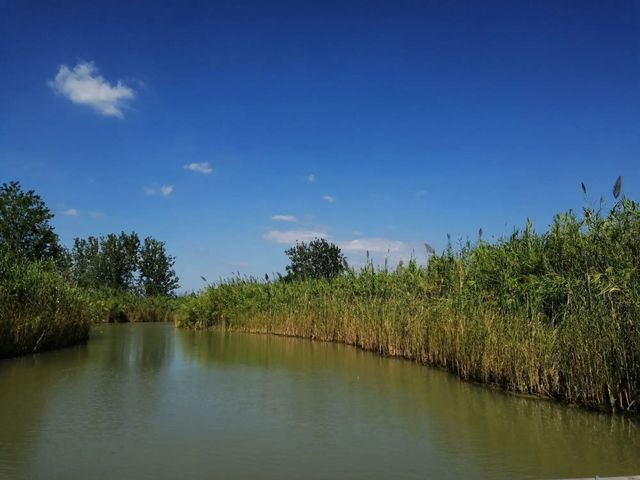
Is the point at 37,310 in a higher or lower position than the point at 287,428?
higher

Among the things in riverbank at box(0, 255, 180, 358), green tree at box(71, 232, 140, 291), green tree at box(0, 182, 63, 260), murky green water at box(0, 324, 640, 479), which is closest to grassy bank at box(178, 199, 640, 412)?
murky green water at box(0, 324, 640, 479)

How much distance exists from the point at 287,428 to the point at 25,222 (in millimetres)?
25514

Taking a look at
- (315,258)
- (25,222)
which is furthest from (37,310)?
(315,258)

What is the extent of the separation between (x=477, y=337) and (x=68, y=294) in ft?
31.8

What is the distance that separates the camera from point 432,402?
22.1 feet

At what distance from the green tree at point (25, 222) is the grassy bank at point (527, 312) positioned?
1874 centimetres

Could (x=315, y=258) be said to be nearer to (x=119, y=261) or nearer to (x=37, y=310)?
(x=119, y=261)

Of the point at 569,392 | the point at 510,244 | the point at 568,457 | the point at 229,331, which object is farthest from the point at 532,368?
the point at 229,331

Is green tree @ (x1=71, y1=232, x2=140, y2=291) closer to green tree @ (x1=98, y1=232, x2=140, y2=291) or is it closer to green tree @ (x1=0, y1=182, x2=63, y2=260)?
green tree @ (x1=98, y1=232, x2=140, y2=291)

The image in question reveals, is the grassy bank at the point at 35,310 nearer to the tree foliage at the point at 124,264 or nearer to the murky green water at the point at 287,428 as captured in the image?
the murky green water at the point at 287,428

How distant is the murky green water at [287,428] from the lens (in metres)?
4.09

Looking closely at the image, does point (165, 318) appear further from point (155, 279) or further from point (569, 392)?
point (569, 392)

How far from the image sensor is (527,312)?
296 inches

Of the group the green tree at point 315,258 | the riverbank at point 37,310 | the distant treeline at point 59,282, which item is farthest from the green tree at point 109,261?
the riverbank at point 37,310
